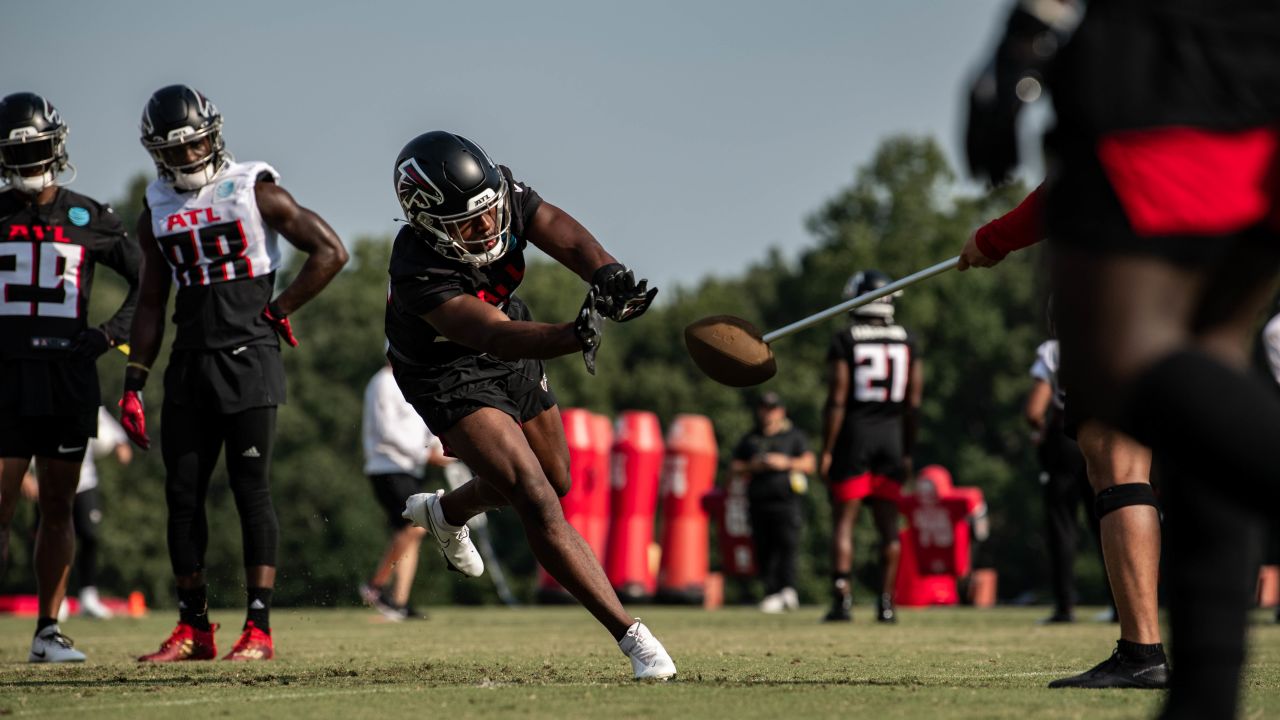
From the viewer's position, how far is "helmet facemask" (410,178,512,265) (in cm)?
578

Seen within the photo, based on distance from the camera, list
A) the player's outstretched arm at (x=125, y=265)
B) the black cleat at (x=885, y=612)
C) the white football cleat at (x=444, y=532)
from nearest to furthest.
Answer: the white football cleat at (x=444, y=532)
the player's outstretched arm at (x=125, y=265)
the black cleat at (x=885, y=612)

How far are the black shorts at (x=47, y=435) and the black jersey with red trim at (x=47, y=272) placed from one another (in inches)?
12.8

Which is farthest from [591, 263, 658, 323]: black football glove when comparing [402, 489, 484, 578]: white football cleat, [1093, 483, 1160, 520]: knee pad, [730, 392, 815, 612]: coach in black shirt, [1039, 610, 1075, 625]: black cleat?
[730, 392, 815, 612]: coach in black shirt

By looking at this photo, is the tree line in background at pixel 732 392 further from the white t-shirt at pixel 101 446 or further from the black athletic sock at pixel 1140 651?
the black athletic sock at pixel 1140 651

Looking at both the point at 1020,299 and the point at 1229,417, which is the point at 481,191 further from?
the point at 1020,299

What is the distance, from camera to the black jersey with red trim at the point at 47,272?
26.5ft

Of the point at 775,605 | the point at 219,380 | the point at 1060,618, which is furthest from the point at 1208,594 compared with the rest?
the point at 775,605

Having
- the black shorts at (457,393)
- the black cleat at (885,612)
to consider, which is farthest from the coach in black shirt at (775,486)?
the black shorts at (457,393)

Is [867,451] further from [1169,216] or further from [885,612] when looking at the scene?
[1169,216]

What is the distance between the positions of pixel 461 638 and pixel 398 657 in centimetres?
243

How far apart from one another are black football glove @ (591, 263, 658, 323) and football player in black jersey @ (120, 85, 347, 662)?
2.80m

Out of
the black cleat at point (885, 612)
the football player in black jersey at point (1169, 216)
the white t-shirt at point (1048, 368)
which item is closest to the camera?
the football player in black jersey at point (1169, 216)

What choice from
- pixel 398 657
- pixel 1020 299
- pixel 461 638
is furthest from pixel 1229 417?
pixel 1020 299

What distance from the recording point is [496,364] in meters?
6.19
